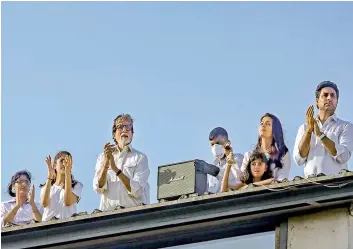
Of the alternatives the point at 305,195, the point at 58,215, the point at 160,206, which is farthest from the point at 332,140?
the point at 58,215

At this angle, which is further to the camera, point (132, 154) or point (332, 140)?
point (132, 154)

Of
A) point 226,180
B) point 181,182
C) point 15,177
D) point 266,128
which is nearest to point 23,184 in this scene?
point 15,177

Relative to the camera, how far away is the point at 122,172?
24.8 metres

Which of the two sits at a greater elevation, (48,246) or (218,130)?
(218,130)

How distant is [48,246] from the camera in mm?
25344

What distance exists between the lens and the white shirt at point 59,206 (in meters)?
25.6

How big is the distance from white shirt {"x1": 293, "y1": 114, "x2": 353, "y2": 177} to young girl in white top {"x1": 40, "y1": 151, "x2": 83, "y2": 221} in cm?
386

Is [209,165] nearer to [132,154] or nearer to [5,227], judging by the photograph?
[132,154]

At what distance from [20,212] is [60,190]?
2.67ft

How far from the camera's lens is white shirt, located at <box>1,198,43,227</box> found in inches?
1024

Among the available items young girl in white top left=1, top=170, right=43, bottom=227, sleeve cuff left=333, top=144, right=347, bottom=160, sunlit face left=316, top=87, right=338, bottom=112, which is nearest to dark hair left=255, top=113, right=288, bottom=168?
sunlit face left=316, top=87, right=338, bottom=112

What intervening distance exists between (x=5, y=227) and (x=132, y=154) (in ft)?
7.83

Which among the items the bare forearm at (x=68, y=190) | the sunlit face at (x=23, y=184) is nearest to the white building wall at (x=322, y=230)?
the bare forearm at (x=68, y=190)

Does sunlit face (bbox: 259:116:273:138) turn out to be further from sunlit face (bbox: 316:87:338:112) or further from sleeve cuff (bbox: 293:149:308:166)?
sunlit face (bbox: 316:87:338:112)
